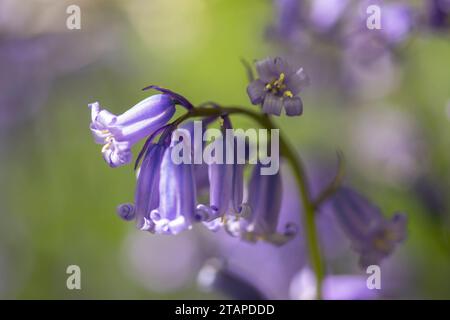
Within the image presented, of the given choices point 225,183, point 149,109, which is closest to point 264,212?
point 225,183

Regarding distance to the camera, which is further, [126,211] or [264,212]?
[264,212]

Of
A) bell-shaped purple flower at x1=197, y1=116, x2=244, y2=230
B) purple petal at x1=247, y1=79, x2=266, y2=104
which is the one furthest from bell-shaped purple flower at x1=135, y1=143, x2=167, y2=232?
purple petal at x1=247, y1=79, x2=266, y2=104

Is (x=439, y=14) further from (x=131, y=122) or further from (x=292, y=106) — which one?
(x=131, y=122)

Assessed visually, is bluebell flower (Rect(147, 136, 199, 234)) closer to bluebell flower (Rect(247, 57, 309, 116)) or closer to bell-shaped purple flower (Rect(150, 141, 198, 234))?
bell-shaped purple flower (Rect(150, 141, 198, 234))

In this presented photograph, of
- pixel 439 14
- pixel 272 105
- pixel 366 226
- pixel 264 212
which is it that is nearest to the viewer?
pixel 272 105


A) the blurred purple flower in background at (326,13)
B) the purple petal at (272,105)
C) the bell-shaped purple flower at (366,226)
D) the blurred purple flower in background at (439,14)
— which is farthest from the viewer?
the blurred purple flower in background at (326,13)

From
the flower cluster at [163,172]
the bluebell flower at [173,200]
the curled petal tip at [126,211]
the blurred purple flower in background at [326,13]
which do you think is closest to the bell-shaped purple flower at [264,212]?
the flower cluster at [163,172]

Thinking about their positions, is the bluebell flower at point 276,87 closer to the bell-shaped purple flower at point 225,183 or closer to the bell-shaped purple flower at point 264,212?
the bell-shaped purple flower at point 225,183
